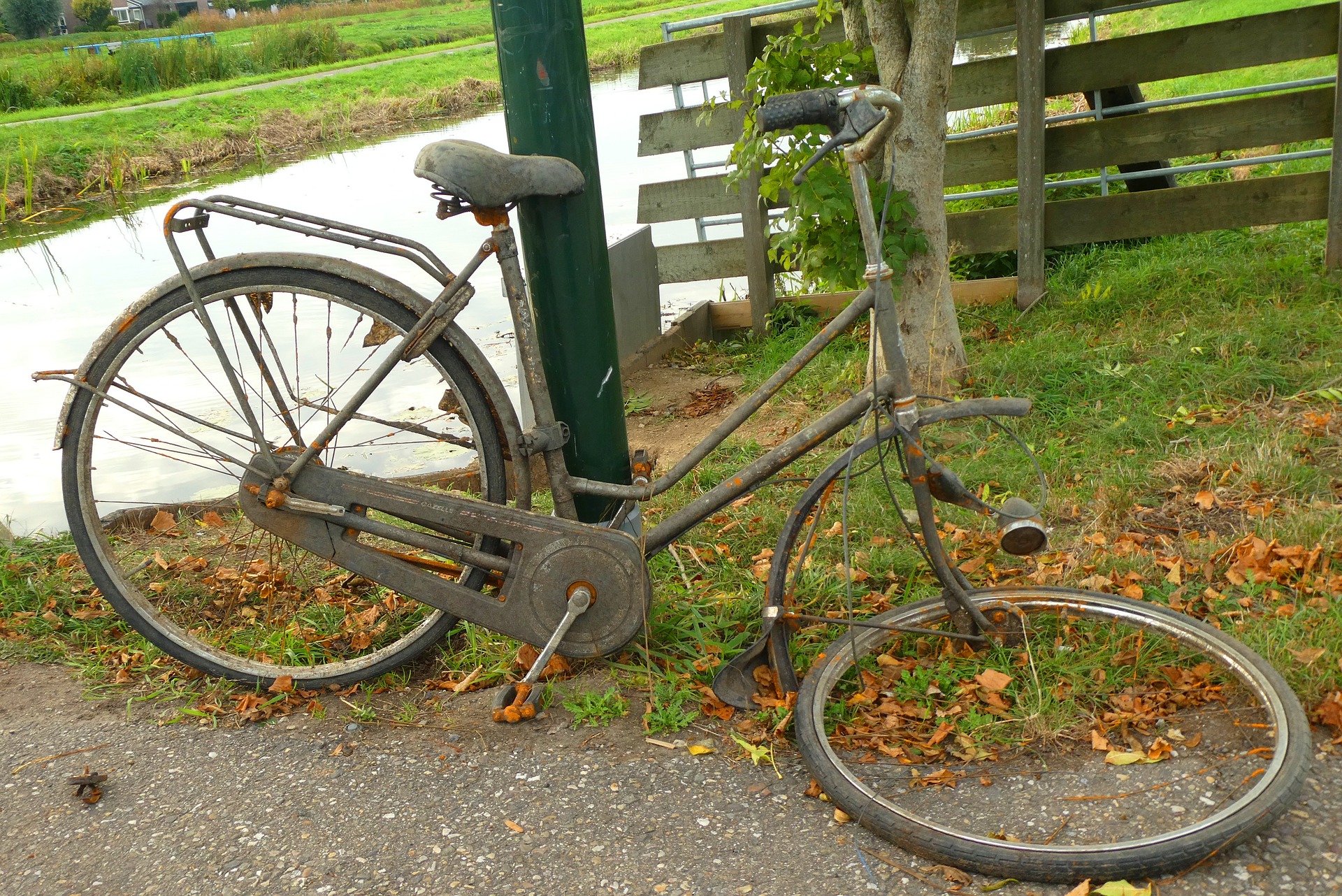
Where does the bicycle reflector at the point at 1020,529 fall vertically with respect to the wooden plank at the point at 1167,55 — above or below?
below

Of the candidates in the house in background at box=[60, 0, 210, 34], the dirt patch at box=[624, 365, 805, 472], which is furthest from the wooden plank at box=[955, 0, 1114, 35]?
the house in background at box=[60, 0, 210, 34]

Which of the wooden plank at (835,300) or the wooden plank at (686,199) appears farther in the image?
the wooden plank at (686,199)

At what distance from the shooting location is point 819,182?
4133 millimetres

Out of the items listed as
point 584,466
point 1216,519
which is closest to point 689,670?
point 584,466

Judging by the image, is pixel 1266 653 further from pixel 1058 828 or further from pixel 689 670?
pixel 689 670

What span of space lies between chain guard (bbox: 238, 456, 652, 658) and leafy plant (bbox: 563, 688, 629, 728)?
11cm

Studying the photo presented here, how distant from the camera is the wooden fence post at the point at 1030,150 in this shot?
195 inches

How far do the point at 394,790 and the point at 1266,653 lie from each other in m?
2.06

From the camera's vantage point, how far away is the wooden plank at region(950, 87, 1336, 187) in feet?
16.3

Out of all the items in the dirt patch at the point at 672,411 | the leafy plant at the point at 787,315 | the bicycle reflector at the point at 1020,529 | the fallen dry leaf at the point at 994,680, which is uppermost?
the bicycle reflector at the point at 1020,529

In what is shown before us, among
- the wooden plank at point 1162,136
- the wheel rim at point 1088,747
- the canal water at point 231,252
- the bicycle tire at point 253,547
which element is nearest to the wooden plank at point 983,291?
the wooden plank at point 1162,136

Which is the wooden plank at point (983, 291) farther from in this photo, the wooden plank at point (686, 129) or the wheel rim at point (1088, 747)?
the wheel rim at point (1088, 747)

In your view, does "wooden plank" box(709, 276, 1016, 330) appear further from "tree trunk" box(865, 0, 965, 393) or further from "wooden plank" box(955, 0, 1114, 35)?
"wooden plank" box(955, 0, 1114, 35)

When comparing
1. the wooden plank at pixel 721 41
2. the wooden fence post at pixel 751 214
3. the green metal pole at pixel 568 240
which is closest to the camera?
the green metal pole at pixel 568 240
